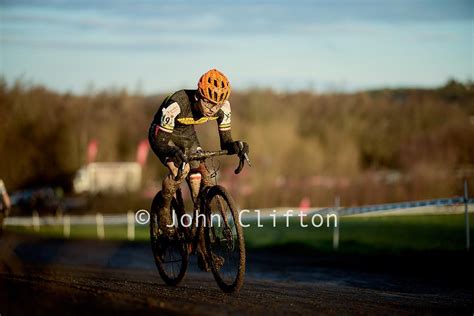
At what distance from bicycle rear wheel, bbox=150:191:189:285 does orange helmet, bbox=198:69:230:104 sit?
177 centimetres

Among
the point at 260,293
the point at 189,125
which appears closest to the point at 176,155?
the point at 189,125

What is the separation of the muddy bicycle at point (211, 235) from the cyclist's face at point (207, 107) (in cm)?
49

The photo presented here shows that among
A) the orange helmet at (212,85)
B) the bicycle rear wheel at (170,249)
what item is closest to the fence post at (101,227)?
the bicycle rear wheel at (170,249)

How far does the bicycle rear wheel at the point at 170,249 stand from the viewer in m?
10.7

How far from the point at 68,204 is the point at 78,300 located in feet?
148

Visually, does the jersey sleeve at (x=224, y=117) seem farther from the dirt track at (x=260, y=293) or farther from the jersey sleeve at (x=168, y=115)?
the dirt track at (x=260, y=293)

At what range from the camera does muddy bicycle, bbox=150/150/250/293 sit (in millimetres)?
9484

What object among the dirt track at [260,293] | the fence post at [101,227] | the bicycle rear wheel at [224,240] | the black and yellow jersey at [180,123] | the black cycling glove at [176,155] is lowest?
the fence post at [101,227]

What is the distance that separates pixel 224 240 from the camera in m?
9.74

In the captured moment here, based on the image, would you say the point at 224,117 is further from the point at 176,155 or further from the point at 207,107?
the point at 176,155

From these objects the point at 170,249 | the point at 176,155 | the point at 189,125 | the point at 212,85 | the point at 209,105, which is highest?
the point at 212,85

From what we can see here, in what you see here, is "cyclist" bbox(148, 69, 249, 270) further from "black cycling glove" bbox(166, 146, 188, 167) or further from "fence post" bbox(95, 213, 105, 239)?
"fence post" bbox(95, 213, 105, 239)

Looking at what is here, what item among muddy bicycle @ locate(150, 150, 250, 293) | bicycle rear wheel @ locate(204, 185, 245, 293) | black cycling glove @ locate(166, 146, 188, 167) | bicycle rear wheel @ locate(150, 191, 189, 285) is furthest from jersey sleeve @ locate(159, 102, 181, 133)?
bicycle rear wheel @ locate(150, 191, 189, 285)

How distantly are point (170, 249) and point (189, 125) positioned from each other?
1.71 meters
